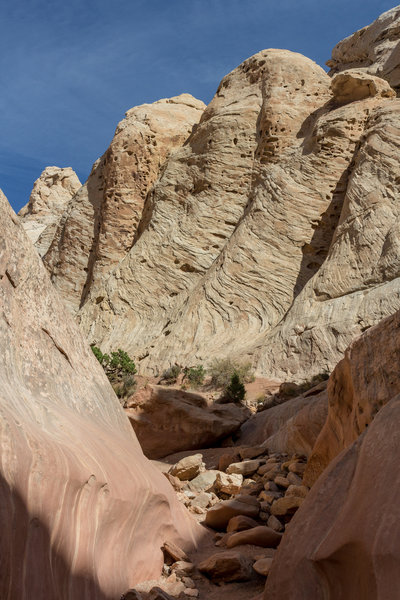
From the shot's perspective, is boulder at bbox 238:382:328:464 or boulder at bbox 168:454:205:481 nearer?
boulder at bbox 238:382:328:464

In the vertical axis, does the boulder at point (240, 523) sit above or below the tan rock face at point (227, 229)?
below

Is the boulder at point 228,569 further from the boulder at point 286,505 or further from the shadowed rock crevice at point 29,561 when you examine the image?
the boulder at point 286,505

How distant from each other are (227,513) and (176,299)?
1539cm

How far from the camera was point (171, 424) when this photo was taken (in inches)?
367

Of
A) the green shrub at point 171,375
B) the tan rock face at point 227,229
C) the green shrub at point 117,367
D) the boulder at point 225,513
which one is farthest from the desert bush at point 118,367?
the boulder at point 225,513

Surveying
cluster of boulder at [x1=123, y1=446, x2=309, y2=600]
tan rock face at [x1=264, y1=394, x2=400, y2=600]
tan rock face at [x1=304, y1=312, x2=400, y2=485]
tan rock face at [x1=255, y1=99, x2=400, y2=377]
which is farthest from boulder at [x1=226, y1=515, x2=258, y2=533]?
tan rock face at [x1=255, y1=99, x2=400, y2=377]

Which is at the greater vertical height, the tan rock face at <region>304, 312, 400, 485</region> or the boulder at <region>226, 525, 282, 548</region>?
the tan rock face at <region>304, 312, 400, 485</region>

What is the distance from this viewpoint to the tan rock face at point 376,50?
26953mm

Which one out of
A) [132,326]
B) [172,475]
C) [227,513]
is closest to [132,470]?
[227,513]

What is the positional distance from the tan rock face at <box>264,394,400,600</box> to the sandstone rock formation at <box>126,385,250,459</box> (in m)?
6.56

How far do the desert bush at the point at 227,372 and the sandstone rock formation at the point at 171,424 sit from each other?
486 centimetres

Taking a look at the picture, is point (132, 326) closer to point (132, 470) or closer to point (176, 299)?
point (176, 299)

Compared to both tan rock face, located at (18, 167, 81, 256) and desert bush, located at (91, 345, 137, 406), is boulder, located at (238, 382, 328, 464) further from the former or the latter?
tan rock face, located at (18, 167, 81, 256)

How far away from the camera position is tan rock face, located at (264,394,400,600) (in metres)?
1.98
